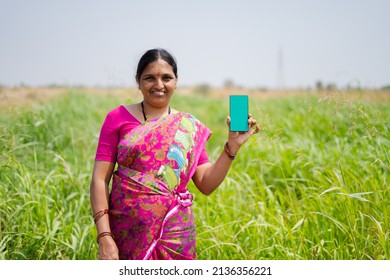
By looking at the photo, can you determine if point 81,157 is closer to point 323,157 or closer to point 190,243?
point 323,157

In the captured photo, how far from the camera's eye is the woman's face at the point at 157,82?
5.38ft

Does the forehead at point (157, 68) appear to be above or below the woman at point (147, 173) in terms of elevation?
above

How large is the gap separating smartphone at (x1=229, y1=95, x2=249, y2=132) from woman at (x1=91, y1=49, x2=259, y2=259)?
30mm

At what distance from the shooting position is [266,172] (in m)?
3.80

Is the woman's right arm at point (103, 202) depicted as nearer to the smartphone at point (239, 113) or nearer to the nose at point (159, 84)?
the nose at point (159, 84)

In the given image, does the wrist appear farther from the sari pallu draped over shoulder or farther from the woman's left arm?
the sari pallu draped over shoulder

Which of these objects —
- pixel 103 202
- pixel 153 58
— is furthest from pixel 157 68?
pixel 103 202

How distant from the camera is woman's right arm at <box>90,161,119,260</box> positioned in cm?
161

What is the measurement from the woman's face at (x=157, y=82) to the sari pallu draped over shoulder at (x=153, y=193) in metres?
0.09

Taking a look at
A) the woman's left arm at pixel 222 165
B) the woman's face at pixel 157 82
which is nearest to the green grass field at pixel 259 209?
the woman's left arm at pixel 222 165

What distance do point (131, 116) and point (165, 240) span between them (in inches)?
18.5

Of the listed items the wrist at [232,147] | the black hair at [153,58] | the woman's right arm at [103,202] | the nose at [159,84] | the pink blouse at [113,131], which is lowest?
the woman's right arm at [103,202]
